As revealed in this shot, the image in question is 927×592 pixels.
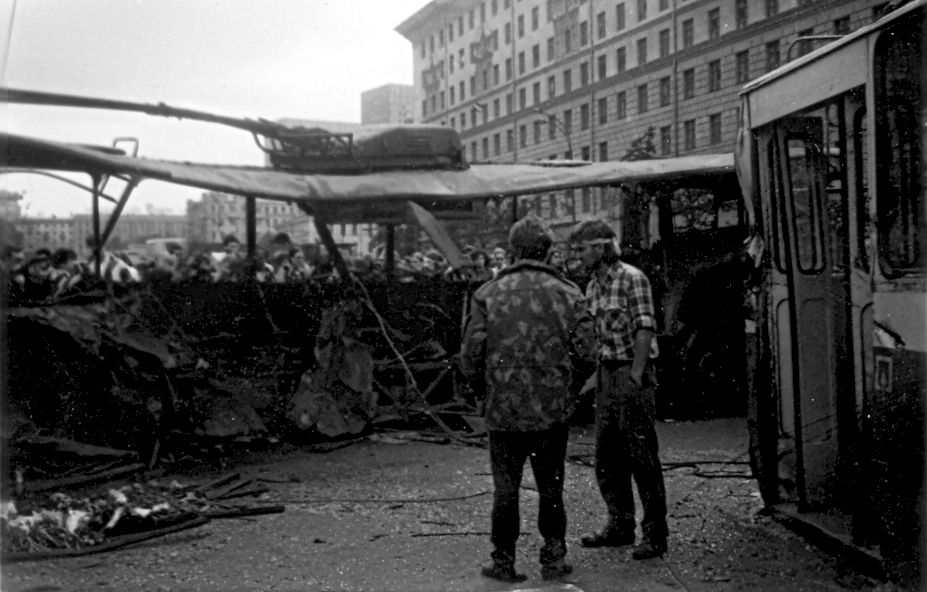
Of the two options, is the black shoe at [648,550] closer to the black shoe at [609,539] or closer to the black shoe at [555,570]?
the black shoe at [609,539]

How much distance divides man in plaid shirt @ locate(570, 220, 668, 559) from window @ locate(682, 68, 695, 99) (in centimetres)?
3569

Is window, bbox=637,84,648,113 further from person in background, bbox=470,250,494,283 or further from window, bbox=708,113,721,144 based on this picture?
person in background, bbox=470,250,494,283

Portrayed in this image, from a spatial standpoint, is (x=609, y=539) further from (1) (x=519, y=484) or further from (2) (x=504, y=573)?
(1) (x=519, y=484)

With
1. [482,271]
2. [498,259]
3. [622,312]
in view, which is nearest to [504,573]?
[622,312]

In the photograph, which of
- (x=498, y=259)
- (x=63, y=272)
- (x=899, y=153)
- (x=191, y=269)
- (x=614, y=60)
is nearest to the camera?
(x=899, y=153)

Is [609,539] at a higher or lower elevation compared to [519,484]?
lower

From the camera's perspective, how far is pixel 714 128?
38.4m

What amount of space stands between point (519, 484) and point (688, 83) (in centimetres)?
3733

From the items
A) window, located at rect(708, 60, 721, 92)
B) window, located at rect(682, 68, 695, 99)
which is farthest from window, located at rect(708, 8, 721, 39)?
window, located at rect(682, 68, 695, 99)

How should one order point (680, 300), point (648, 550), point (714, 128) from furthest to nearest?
point (714, 128)
point (680, 300)
point (648, 550)

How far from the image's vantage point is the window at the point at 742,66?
3567cm

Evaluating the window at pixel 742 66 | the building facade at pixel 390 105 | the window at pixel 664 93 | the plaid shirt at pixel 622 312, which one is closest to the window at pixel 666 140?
the window at pixel 664 93

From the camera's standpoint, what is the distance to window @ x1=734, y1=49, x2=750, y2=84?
35.7 metres

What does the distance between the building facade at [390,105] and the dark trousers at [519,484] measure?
3244 inches
